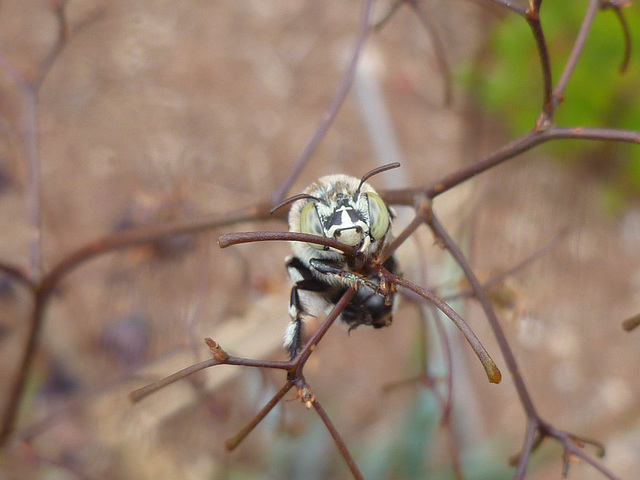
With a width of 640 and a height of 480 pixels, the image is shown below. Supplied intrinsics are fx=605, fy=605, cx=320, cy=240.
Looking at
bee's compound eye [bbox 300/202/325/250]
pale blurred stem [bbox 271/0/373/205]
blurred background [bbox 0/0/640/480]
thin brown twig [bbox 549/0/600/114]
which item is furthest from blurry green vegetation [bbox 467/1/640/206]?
bee's compound eye [bbox 300/202/325/250]

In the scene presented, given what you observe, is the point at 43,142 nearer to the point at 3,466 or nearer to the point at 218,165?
the point at 218,165

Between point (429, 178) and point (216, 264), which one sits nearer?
point (216, 264)

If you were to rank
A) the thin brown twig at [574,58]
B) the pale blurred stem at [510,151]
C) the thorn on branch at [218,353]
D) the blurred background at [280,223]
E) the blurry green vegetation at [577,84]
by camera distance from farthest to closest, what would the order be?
1. the blurry green vegetation at [577,84]
2. the blurred background at [280,223]
3. the thin brown twig at [574,58]
4. the pale blurred stem at [510,151]
5. the thorn on branch at [218,353]

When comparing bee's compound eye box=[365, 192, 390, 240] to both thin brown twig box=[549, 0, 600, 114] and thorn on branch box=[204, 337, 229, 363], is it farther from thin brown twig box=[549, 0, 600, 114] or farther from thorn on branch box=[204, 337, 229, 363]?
thin brown twig box=[549, 0, 600, 114]

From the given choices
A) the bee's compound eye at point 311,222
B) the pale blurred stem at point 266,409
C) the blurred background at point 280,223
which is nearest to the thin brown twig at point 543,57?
the bee's compound eye at point 311,222

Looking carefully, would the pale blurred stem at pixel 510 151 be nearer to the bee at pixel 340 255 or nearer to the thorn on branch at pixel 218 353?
the bee at pixel 340 255

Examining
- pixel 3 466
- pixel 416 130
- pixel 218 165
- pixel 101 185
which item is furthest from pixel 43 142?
pixel 416 130
